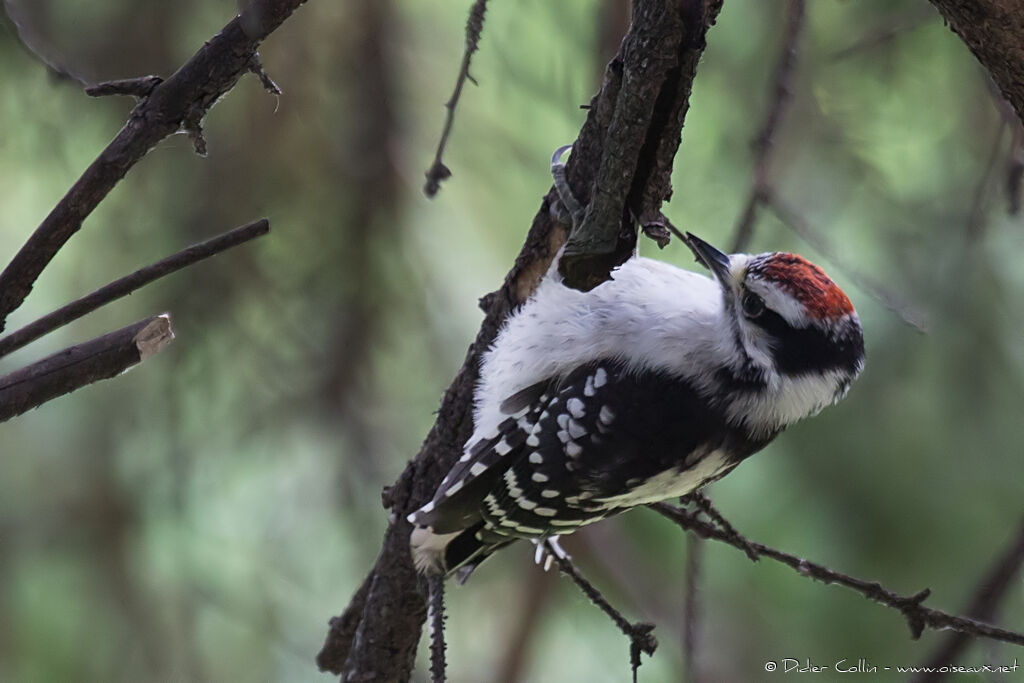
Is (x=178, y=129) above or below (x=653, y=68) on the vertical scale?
above

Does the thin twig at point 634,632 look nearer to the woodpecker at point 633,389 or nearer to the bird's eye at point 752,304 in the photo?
the woodpecker at point 633,389

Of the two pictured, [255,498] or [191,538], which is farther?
[255,498]

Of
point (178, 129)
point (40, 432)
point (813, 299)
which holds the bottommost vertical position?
point (813, 299)

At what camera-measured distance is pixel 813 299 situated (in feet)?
6.23

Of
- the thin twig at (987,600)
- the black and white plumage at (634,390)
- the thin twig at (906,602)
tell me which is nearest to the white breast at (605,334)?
the black and white plumage at (634,390)

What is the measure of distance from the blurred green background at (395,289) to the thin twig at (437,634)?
4.18 ft

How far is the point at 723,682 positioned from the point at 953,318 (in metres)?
1.45

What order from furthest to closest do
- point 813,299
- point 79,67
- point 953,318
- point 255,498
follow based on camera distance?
point 255,498, point 953,318, point 79,67, point 813,299

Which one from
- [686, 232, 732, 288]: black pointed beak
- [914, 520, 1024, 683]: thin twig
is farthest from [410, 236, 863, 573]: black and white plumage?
[914, 520, 1024, 683]: thin twig

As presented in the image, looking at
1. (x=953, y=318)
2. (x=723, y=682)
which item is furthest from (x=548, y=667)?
(x=953, y=318)

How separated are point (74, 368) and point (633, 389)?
1.05m

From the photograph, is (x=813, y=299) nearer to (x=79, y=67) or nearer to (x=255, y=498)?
(x=79, y=67)

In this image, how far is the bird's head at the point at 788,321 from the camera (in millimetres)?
1914

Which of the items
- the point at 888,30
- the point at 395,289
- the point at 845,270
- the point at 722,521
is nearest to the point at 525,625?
the point at 395,289
